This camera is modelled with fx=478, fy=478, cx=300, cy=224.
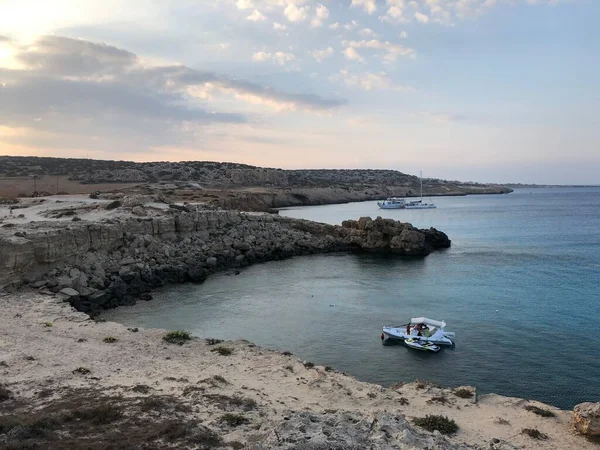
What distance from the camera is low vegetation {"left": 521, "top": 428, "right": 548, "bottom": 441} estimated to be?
37.6 ft

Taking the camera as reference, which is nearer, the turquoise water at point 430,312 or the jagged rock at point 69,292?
the turquoise water at point 430,312

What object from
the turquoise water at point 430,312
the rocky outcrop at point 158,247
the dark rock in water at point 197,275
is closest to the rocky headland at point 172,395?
the rocky outcrop at point 158,247

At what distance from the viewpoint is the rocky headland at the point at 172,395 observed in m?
8.88

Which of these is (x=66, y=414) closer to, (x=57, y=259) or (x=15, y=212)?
(x=57, y=259)

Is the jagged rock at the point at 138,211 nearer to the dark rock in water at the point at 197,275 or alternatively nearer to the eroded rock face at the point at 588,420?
the dark rock in water at the point at 197,275

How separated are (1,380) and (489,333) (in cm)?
2120

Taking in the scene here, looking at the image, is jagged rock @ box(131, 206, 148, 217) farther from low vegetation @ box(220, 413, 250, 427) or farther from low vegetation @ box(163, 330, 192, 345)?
low vegetation @ box(220, 413, 250, 427)

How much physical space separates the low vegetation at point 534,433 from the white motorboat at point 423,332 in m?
10.8

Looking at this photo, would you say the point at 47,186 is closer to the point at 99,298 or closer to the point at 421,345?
the point at 99,298

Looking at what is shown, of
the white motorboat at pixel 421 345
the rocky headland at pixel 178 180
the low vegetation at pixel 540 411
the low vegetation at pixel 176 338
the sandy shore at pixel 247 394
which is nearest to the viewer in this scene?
the sandy shore at pixel 247 394

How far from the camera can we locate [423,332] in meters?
23.4

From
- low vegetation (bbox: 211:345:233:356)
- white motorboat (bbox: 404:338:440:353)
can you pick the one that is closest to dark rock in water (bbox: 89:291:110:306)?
low vegetation (bbox: 211:345:233:356)

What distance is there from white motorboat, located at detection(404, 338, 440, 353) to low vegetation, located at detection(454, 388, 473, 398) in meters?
7.75

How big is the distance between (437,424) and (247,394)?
508 cm
